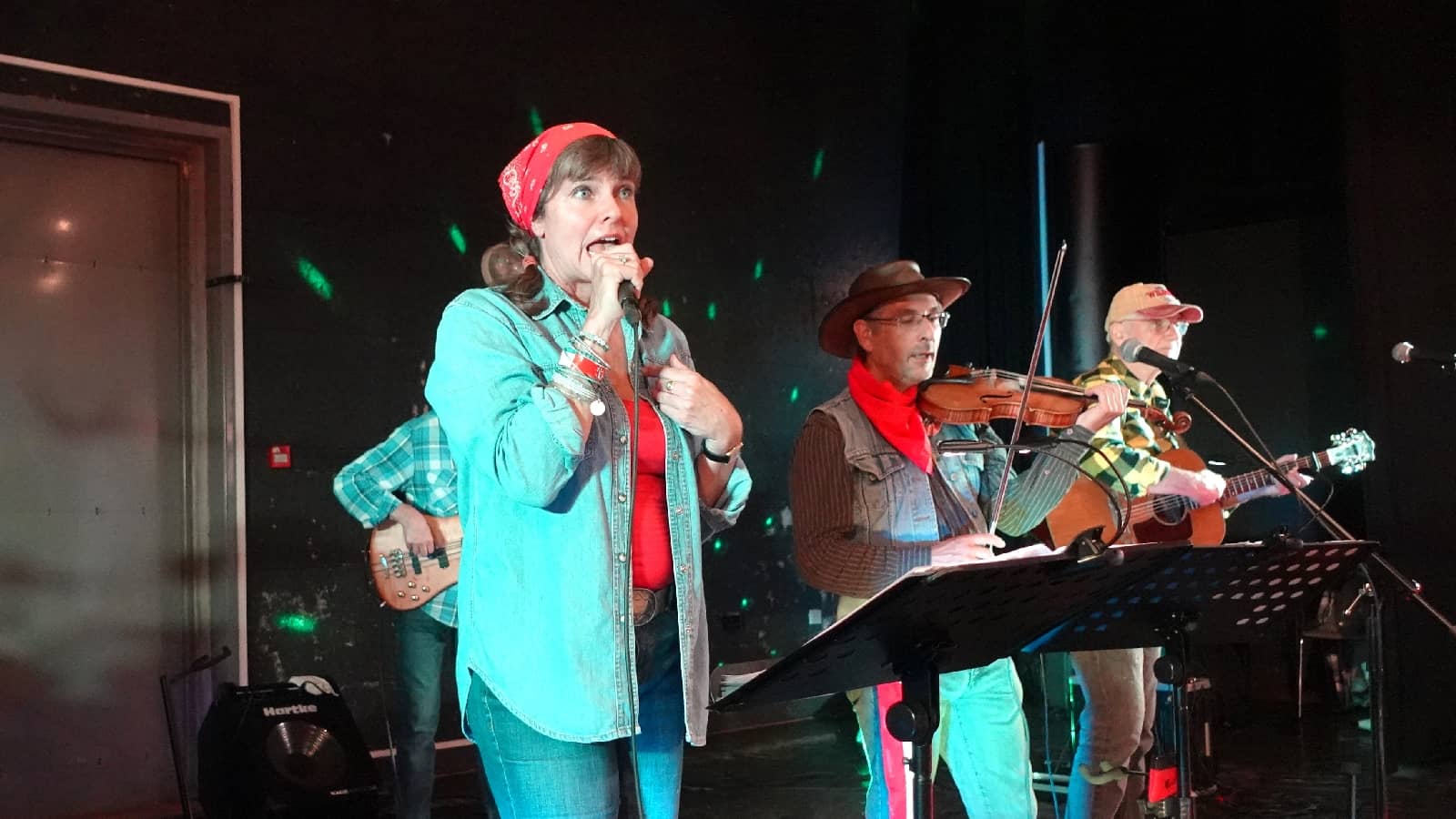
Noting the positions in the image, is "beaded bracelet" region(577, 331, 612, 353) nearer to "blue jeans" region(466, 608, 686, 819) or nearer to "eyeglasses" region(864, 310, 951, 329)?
"blue jeans" region(466, 608, 686, 819)

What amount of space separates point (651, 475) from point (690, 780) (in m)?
4.18

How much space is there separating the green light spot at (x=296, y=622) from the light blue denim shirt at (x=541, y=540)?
12.4ft

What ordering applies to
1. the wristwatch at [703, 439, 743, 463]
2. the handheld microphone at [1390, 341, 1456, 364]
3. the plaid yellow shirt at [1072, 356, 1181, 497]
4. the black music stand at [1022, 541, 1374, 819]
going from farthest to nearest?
the plaid yellow shirt at [1072, 356, 1181, 497] → the handheld microphone at [1390, 341, 1456, 364] → the black music stand at [1022, 541, 1374, 819] → the wristwatch at [703, 439, 743, 463]

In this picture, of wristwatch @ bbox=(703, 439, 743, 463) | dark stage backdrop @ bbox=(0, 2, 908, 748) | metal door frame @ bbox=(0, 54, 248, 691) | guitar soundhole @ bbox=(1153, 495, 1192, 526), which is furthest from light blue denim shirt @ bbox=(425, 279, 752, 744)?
dark stage backdrop @ bbox=(0, 2, 908, 748)

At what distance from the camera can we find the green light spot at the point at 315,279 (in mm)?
5703

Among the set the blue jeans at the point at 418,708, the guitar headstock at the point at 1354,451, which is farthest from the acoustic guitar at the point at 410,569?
the guitar headstock at the point at 1354,451

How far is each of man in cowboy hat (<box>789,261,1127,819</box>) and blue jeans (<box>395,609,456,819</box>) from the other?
1837 mm

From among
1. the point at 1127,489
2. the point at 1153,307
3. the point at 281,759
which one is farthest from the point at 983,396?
the point at 281,759

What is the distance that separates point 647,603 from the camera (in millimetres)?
2021

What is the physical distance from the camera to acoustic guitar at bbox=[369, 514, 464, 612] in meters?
4.84

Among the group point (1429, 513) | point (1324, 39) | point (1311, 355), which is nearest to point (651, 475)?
point (1429, 513)

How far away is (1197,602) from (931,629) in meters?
0.83

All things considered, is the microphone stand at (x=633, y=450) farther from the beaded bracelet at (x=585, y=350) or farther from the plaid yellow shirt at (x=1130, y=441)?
the plaid yellow shirt at (x=1130, y=441)

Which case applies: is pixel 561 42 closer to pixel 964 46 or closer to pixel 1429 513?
pixel 964 46
